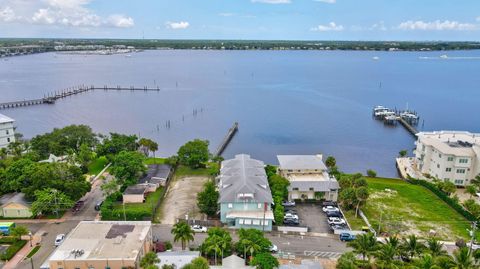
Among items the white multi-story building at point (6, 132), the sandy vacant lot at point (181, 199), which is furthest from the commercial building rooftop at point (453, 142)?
the white multi-story building at point (6, 132)

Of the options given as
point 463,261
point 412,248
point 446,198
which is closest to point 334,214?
point 412,248

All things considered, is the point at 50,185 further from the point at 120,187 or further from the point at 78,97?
the point at 78,97

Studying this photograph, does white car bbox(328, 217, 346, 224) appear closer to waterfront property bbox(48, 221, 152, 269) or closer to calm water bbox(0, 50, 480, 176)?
waterfront property bbox(48, 221, 152, 269)

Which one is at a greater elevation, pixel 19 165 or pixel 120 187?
pixel 19 165

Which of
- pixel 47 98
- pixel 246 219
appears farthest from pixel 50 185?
pixel 47 98

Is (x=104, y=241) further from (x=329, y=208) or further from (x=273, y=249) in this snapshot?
(x=329, y=208)

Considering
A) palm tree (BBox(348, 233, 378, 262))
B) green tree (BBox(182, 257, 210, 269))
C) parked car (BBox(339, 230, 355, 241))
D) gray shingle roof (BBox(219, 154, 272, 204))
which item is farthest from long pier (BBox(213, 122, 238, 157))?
palm tree (BBox(348, 233, 378, 262))

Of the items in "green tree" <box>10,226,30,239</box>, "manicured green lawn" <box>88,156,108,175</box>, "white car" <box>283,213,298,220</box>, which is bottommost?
"white car" <box>283,213,298,220</box>
